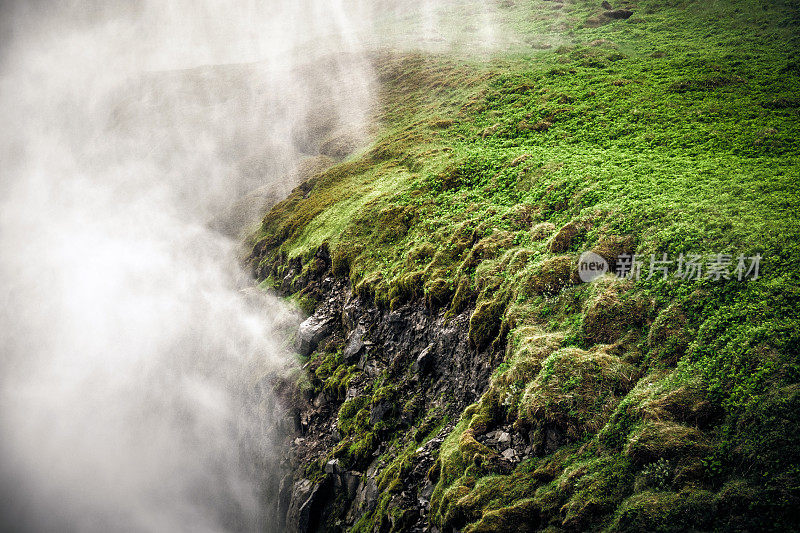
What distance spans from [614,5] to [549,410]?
59.6 metres

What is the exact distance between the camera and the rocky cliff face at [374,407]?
1512 cm

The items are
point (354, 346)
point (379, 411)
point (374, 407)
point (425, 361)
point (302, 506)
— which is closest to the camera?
point (425, 361)

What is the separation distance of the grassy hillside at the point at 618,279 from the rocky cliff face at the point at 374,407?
810 mm

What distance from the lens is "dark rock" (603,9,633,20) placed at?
47312 mm

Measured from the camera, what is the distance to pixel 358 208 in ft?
98.6

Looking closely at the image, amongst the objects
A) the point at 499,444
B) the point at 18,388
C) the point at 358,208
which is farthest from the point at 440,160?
the point at 18,388

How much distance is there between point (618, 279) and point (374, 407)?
11658 millimetres

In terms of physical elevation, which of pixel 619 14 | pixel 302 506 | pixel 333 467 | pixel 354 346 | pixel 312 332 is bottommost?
pixel 302 506

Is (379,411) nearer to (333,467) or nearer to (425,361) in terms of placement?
(425,361)

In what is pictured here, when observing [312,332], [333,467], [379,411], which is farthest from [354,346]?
[333,467]

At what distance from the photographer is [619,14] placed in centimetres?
4788

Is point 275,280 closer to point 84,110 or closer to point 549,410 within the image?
point 549,410

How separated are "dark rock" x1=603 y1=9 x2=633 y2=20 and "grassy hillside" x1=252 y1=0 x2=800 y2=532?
16.2 m

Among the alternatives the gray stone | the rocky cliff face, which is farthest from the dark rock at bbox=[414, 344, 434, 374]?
the gray stone
